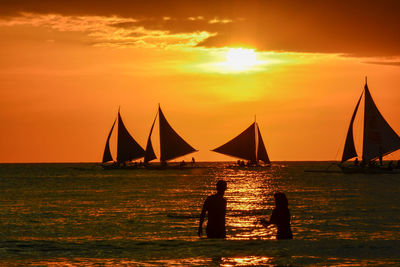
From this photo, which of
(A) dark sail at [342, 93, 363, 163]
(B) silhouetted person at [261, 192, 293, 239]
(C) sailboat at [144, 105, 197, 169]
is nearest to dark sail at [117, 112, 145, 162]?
(C) sailboat at [144, 105, 197, 169]

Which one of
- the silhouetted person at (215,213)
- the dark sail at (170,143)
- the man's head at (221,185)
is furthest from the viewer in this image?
the dark sail at (170,143)

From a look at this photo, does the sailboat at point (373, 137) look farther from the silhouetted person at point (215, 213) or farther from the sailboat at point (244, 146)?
the silhouetted person at point (215, 213)

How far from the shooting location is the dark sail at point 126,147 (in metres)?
152

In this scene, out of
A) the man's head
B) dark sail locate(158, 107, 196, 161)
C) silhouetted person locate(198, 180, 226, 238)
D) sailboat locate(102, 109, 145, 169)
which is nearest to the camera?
the man's head

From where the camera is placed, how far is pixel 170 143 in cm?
14338

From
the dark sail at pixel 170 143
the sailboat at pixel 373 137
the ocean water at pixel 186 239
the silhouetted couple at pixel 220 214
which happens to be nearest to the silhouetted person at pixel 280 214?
the silhouetted couple at pixel 220 214

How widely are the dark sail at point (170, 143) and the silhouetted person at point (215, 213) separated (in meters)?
119

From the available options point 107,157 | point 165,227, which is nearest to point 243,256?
point 165,227

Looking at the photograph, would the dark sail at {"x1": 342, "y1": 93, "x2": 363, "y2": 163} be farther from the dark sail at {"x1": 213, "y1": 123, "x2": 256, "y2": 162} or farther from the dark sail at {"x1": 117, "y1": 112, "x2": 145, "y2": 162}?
the dark sail at {"x1": 117, "y1": 112, "x2": 145, "y2": 162}

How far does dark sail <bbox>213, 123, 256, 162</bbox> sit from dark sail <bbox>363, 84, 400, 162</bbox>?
149ft

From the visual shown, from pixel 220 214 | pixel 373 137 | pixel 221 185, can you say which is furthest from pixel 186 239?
pixel 373 137

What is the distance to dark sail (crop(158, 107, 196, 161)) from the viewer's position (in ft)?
469

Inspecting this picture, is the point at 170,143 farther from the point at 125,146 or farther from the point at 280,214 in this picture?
the point at 280,214

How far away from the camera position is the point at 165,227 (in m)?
37.2
